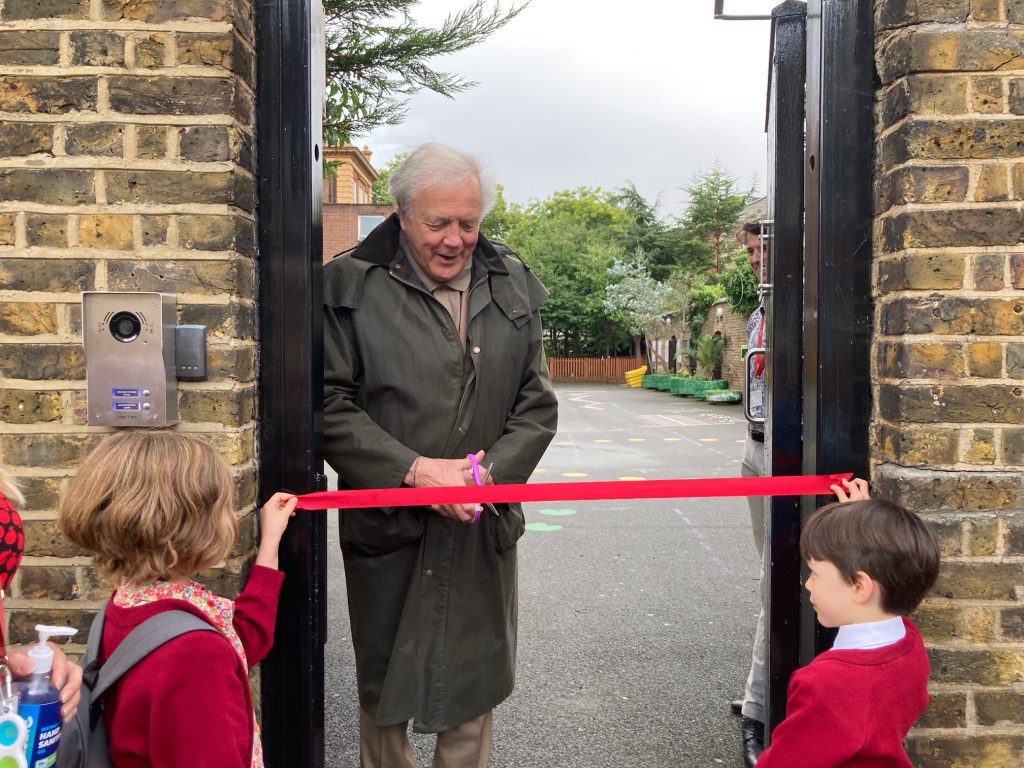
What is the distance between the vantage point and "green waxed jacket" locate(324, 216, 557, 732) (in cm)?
256

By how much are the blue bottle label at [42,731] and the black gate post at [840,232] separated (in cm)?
175

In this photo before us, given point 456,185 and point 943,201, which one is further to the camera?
point 456,185

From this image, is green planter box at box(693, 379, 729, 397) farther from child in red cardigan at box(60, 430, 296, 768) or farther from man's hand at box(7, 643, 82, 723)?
man's hand at box(7, 643, 82, 723)

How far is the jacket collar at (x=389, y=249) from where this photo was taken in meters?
2.67

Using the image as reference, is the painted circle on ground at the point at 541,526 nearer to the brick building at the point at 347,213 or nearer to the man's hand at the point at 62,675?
the man's hand at the point at 62,675

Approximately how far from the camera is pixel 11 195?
2.12 meters

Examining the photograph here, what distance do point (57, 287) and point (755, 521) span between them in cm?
275

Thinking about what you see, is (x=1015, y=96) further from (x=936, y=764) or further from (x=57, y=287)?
(x=57, y=287)

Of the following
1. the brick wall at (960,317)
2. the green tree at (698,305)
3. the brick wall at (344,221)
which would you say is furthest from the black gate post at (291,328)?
the brick wall at (344,221)

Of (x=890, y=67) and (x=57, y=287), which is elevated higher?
(x=890, y=67)

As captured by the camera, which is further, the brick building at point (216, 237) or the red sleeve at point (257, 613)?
the brick building at point (216, 237)

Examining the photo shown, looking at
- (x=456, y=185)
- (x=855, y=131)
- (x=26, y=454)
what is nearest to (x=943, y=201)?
(x=855, y=131)

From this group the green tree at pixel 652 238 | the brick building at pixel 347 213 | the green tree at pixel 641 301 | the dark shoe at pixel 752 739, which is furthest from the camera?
the green tree at pixel 652 238

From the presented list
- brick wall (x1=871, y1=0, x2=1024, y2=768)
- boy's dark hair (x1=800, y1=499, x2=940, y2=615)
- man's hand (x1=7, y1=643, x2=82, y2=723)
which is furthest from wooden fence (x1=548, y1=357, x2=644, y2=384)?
man's hand (x1=7, y1=643, x2=82, y2=723)
